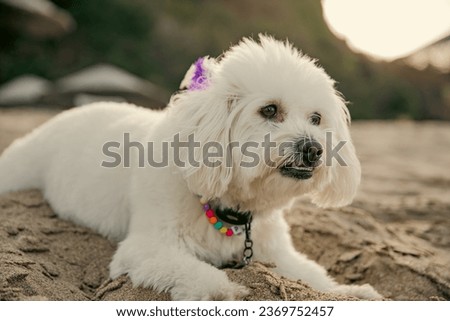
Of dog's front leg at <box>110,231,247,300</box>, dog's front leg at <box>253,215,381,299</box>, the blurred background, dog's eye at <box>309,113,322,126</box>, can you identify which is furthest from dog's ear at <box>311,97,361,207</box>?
the blurred background

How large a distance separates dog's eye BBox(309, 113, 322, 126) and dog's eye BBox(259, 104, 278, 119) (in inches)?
9.5

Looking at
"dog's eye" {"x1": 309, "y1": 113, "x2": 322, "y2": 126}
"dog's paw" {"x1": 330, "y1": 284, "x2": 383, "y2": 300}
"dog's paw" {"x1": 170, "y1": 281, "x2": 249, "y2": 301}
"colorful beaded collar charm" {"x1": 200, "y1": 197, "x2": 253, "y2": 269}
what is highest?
"dog's eye" {"x1": 309, "y1": 113, "x2": 322, "y2": 126}

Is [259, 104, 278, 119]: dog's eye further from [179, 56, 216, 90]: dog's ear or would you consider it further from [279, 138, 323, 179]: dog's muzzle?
[179, 56, 216, 90]: dog's ear

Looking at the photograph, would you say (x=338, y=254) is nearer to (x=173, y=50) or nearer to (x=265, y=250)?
(x=265, y=250)

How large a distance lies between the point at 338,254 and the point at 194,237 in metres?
1.30

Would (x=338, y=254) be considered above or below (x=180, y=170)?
below

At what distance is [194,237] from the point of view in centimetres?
311

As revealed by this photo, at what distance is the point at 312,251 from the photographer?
405cm

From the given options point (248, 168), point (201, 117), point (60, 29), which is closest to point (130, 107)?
point (201, 117)

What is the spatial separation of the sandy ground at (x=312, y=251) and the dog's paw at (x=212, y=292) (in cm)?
6

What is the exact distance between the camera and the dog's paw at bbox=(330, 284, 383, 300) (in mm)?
3162

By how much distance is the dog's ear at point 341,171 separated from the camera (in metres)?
3.28

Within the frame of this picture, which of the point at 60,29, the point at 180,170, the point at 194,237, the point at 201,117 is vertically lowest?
the point at 194,237
